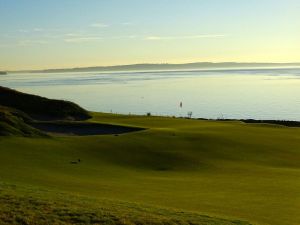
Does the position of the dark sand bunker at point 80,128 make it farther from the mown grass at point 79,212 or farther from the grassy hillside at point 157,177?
the mown grass at point 79,212

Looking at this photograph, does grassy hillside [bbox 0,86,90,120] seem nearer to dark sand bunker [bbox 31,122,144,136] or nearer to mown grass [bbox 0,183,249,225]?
dark sand bunker [bbox 31,122,144,136]

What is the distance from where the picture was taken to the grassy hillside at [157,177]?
1551 cm

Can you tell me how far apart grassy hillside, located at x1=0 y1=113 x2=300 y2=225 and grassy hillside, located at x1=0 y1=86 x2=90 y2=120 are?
8.38m

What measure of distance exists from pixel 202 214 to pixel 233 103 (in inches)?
3459

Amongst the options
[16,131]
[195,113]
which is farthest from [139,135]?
[195,113]

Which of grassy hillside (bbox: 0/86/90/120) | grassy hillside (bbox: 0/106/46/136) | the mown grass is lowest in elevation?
the mown grass

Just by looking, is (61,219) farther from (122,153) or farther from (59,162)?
(122,153)

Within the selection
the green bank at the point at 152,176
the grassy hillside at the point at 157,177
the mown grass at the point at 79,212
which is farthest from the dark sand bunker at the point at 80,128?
the mown grass at the point at 79,212

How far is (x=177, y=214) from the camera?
15.8 meters

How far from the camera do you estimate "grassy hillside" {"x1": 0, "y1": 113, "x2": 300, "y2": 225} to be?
15.5m

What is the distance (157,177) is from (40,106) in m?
26.0

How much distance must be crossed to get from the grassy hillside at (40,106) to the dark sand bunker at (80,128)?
17.8 ft

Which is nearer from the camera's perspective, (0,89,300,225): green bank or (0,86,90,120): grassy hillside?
(0,89,300,225): green bank

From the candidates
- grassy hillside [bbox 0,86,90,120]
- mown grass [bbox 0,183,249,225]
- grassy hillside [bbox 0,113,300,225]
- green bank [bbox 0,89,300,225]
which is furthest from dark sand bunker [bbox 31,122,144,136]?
mown grass [bbox 0,183,249,225]
